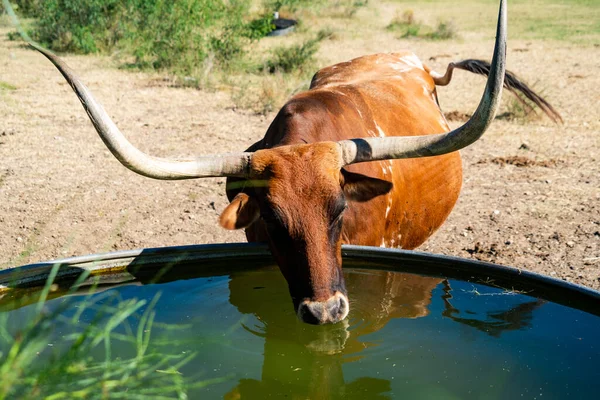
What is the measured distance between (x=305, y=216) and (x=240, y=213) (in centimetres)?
48

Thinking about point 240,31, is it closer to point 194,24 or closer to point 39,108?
point 194,24

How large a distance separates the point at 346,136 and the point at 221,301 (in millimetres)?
1311

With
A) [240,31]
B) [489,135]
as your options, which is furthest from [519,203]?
[240,31]

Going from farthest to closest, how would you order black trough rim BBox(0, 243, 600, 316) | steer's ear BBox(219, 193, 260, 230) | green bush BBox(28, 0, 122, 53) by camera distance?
green bush BBox(28, 0, 122, 53)
steer's ear BBox(219, 193, 260, 230)
black trough rim BBox(0, 243, 600, 316)

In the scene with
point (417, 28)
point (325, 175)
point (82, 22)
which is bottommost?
point (417, 28)

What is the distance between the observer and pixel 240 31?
42.0 ft

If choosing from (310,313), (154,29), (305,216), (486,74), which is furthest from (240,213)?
(154,29)

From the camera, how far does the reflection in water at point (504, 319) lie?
3.21 metres

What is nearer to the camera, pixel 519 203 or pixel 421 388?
pixel 421 388

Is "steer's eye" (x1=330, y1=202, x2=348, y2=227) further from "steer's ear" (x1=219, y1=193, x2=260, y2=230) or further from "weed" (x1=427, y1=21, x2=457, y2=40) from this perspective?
"weed" (x1=427, y1=21, x2=457, y2=40)

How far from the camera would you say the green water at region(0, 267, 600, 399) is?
2.84 meters

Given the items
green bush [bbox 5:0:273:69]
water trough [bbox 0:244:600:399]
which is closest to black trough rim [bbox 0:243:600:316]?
water trough [bbox 0:244:600:399]

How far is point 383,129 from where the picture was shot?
4.91 meters

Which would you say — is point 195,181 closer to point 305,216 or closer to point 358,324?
point 305,216
